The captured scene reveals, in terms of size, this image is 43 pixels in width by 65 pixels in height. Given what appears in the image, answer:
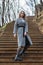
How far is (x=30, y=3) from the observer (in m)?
44.8

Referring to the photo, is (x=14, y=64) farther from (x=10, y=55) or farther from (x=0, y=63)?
(x=10, y=55)

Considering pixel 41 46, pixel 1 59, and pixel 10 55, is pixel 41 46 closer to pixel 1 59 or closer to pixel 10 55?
pixel 10 55

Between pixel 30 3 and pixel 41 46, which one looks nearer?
pixel 41 46

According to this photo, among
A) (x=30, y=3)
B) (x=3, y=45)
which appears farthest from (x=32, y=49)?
(x=30, y=3)

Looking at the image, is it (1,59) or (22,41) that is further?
(1,59)

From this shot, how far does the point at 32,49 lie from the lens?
1169 centimetres

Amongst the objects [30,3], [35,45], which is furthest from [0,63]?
[30,3]

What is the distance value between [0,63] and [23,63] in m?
0.82

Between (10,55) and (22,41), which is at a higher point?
(22,41)

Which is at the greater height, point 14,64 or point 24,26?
point 24,26

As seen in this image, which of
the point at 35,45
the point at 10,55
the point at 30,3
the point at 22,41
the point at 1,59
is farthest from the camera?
the point at 30,3

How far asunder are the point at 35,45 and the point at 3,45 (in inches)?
58.8

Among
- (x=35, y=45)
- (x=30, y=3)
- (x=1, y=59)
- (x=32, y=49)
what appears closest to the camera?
(x=1, y=59)

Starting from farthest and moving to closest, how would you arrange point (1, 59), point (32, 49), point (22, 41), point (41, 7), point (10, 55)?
1. point (41, 7)
2. point (32, 49)
3. point (10, 55)
4. point (1, 59)
5. point (22, 41)
